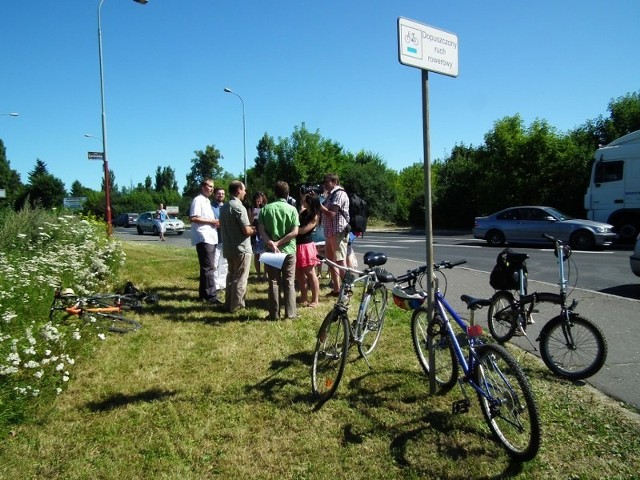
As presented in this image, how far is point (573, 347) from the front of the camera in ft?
13.3

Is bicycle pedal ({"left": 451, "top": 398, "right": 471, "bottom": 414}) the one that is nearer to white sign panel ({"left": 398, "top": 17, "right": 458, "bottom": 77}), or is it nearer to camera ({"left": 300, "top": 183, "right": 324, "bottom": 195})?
white sign panel ({"left": 398, "top": 17, "right": 458, "bottom": 77})

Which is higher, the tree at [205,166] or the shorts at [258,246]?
the tree at [205,166]

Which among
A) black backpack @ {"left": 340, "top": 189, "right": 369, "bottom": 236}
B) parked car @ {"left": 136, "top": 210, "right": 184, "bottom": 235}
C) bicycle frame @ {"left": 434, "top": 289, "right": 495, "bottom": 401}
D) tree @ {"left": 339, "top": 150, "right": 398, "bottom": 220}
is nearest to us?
bicycle frame @ {"left": 434, "top": 289, "right": 495, "bottom": 401}

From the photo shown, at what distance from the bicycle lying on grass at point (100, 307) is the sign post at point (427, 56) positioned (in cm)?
377

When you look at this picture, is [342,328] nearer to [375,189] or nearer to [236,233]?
[236,233]

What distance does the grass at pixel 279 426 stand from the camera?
2.85 m

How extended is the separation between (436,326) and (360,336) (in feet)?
2.75

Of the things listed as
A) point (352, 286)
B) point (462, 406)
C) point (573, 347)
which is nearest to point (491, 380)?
point (462, 406)

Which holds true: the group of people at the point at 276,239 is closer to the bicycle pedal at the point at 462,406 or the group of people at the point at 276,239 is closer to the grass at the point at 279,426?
the grass at the point at 279,426

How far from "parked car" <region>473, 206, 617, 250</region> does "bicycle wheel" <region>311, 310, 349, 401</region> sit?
10.9 metres

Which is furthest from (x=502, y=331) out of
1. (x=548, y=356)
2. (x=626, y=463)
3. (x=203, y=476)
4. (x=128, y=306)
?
(x=128, y=306)

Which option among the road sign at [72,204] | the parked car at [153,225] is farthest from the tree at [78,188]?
the road sign at [72,204]

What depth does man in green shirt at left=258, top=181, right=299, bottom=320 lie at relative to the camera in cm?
595

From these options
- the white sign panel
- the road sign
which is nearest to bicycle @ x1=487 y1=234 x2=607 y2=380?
the white sign panel
